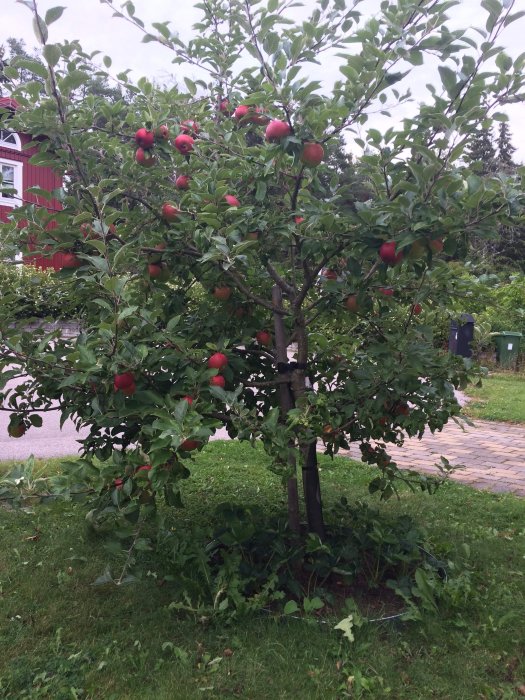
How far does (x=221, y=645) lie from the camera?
95.7 inches

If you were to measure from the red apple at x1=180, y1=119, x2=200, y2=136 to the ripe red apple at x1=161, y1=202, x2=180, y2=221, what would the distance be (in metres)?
0.44

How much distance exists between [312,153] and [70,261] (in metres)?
1.02

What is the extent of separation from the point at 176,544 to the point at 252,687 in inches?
34.5

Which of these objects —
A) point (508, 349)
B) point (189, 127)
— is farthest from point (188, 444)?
point (508, 349)

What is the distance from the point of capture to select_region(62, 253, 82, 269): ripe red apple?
2375mm

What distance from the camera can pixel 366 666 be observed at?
2.29 meters

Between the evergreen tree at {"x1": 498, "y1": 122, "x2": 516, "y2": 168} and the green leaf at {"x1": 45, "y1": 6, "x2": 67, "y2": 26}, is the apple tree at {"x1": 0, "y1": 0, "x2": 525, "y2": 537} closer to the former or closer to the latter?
the green leaf at {"x1": 45, "y1": 6, "x2": 67, "y2": 26}

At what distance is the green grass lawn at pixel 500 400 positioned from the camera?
8.39m

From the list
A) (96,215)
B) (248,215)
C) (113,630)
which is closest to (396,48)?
(248,215)

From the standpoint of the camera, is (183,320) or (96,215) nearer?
(96,215)

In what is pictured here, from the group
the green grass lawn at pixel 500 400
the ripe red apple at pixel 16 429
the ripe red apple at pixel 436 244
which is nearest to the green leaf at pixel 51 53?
the ripe red apple at pixel 436 244

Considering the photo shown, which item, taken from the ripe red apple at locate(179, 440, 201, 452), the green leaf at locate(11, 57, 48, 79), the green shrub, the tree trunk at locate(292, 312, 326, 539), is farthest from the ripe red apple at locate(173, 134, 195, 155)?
the ripe red apple at locate(179, 440, 201, 452)

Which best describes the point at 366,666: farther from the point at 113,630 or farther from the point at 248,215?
the point at 248,215

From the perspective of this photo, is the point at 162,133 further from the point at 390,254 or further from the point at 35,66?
the point at 390,254
